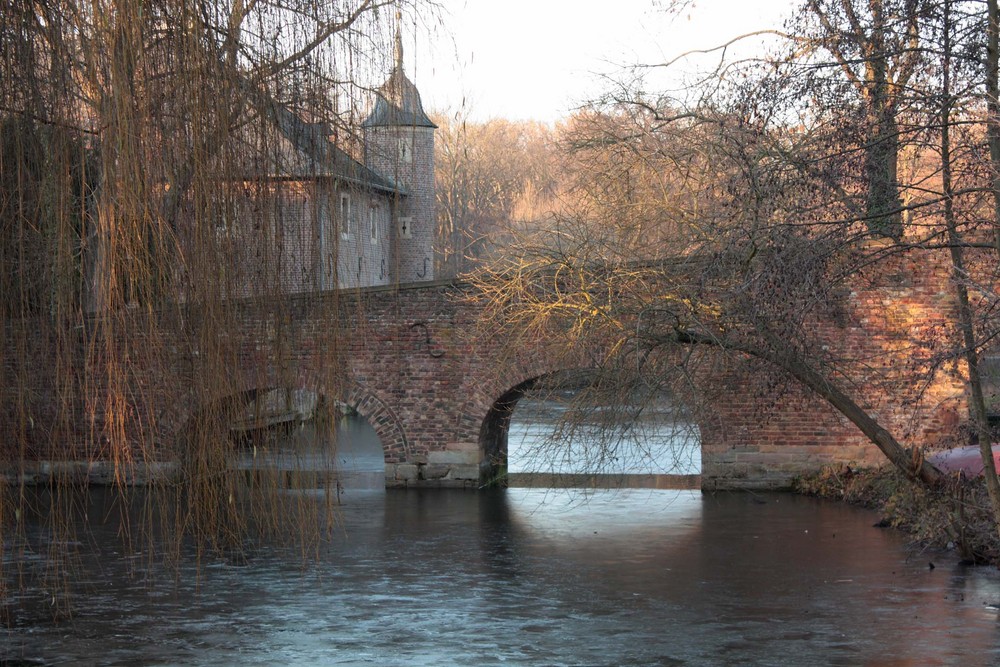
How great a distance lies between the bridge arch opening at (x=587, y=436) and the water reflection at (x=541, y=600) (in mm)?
1253

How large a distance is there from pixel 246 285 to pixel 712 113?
39.8 ft

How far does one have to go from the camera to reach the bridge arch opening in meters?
15.2

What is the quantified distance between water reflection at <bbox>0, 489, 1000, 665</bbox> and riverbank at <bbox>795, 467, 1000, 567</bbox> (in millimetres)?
397

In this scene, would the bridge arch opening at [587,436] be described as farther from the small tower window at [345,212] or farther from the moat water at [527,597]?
the small tower window at [345,212]

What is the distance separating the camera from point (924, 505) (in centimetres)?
1614

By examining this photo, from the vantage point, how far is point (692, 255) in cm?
1627

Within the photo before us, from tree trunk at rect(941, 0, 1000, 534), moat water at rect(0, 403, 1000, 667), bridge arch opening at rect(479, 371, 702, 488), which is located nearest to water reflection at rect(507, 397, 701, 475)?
bridge arch opening at rect(479, 371, 702, 488)

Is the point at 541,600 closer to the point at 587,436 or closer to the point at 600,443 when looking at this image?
the point at 600,443

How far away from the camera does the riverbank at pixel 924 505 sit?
14008 mm

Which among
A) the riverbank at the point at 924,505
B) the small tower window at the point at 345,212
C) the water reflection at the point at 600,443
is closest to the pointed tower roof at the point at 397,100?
the small tower window at the point at 345,212

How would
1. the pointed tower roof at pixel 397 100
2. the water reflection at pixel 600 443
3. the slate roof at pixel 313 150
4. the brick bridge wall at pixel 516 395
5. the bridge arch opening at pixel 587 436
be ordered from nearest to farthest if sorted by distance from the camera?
the slate roof at pixel 313 150, the pointed tower roof at pixel 397 100, the bridge arch opening at pixel 587 436, the water reflection at pixel 600 443, the brick bridge wall at pixel 516 395

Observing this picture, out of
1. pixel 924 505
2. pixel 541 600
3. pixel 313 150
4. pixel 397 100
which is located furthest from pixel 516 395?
pixel 313 150

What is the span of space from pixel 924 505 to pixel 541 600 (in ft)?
20.2

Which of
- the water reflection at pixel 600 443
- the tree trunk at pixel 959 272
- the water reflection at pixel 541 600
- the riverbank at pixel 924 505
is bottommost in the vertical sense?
the water reflection at pixel 541 600
